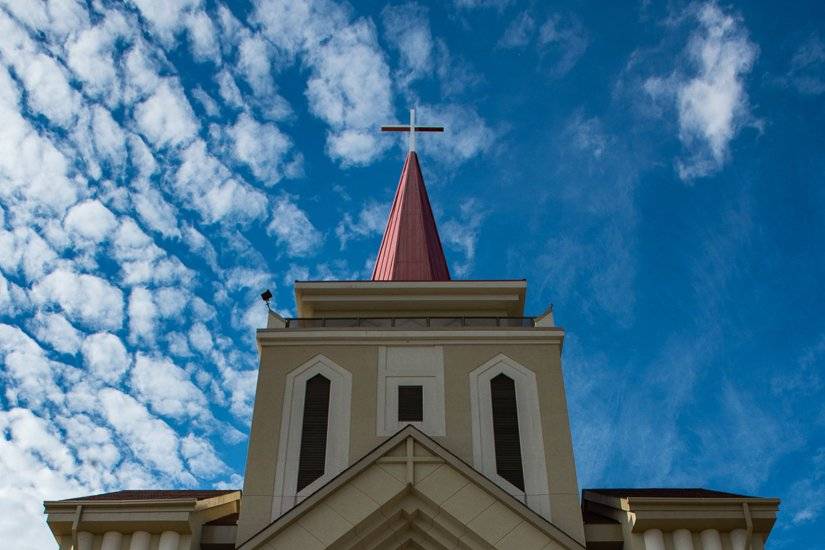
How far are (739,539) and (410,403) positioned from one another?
28.1 feet

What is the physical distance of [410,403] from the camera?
23234 mm

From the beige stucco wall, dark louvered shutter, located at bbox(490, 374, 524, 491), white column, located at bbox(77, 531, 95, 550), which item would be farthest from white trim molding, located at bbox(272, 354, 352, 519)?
white column, located at bbox(77, 531, 95, 550)

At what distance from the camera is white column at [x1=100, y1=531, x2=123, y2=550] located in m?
19.6

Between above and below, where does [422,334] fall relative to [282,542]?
above

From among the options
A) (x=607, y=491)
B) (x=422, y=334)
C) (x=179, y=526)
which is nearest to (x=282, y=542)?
(x=179, y=526)

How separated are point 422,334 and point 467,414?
279cm

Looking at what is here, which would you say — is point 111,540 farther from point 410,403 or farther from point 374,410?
point 410,403

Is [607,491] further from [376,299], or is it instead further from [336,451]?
[376,299]

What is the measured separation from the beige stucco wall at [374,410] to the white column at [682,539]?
2.08m

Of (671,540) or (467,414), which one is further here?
(467,414)

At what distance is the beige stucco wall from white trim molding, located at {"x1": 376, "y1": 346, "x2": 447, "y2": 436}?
17 centimetres

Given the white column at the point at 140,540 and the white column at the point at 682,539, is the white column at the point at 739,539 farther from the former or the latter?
the white column at the point at 140,540

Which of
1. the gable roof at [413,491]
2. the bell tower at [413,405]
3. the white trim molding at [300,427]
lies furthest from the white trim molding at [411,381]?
the gable roof at [413,491]

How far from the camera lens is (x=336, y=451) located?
2223cm
